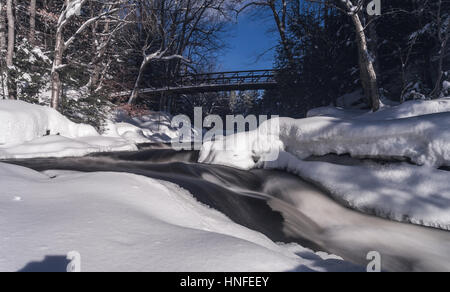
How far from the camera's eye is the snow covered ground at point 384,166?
318 centimetres

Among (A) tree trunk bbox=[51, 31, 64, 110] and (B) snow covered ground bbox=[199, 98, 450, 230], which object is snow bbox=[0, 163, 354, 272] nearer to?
(B) snow covered ground bbox=[199, 98, 450, 230]

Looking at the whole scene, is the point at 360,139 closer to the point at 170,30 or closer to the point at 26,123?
the point at 26,123

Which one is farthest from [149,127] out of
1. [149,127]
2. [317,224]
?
[317,224]

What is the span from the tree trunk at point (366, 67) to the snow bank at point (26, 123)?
860cm

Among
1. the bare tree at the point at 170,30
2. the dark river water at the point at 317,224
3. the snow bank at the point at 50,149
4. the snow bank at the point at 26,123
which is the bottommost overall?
the dark river water at the point at 317,224

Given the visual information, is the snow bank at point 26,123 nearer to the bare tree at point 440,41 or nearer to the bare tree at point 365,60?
the bare tree at point 365,60

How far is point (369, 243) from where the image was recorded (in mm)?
2783

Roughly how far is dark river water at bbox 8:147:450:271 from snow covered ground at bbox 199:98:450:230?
188 millimetres

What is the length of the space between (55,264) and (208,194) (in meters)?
1.90

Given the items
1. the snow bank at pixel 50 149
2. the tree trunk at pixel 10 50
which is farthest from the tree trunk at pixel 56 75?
the snow bank at pixel 50 149

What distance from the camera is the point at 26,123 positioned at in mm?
5605

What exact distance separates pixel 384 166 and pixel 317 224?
142 centimetres
